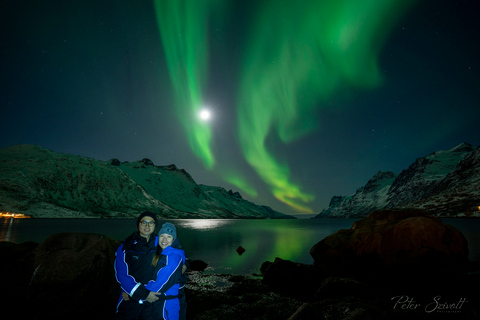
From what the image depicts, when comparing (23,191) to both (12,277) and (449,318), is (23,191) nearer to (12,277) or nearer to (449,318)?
(12,277)

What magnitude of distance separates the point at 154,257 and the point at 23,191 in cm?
24202

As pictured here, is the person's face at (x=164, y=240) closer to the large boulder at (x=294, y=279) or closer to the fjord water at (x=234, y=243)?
the large boulder at (x=294, y=279)

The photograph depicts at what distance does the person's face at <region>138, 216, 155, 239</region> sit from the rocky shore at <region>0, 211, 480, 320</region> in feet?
17.3

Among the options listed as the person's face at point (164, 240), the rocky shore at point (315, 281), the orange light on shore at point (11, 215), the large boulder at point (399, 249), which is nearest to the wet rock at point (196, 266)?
the rocky shore at point (315, 281)

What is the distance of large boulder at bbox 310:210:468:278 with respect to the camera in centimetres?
1694

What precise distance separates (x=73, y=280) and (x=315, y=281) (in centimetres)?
1527

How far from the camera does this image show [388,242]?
1912 centimetres

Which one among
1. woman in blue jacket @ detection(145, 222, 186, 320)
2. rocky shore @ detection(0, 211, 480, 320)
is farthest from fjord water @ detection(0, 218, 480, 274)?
woman in blue jacket @ detection(145, 222, 186, 320)

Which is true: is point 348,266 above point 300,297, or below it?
above

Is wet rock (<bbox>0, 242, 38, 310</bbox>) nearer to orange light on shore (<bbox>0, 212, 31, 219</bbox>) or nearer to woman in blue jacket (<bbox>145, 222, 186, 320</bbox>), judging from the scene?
woman in blue jacket (<bbox>145, 222, 186, 320</bbox>)

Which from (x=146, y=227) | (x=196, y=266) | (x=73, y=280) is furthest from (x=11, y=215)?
(x=146, y=227)

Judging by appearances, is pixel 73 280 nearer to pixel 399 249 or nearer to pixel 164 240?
pixel 164 240

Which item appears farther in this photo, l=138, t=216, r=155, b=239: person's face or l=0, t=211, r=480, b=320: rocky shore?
l=0, t=211, r=480, b=320: rocky shore

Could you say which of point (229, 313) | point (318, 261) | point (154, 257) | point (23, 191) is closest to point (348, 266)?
point (318, 261)
